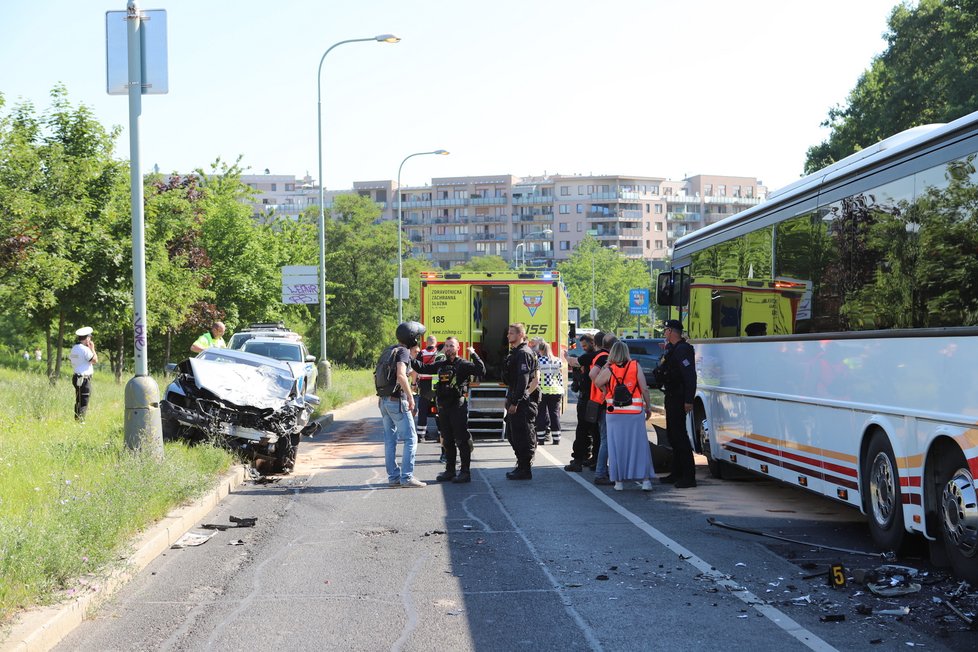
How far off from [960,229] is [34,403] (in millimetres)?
17126

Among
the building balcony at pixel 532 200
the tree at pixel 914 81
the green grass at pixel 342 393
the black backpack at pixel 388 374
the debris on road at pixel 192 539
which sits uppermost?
the building balcony at pixel 532 200

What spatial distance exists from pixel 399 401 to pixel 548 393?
19.8 feet

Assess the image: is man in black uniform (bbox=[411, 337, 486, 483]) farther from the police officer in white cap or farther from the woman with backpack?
the police officer in white cap

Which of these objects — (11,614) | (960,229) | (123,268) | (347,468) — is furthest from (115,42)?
(123,268)

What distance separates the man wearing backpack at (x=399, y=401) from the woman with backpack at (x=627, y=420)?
2.33 m

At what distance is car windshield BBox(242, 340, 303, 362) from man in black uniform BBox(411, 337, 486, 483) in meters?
12.2

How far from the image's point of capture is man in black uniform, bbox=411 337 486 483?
45.8 ft

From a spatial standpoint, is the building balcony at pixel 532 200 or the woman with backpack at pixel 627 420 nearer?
the woman with backpack at pixel 627 420

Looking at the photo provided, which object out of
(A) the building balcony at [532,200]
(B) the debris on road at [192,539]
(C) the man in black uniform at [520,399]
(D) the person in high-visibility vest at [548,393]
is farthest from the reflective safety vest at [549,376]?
(A) the building balcony at [532,200]

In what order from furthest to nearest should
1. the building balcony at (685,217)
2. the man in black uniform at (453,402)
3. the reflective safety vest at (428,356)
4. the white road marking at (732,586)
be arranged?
1. the building balcony at (685,217)
2. the reflective safety vest at (428,356)
3. the man in black uniform at (453,402)
4. the white road marking at (732,586)

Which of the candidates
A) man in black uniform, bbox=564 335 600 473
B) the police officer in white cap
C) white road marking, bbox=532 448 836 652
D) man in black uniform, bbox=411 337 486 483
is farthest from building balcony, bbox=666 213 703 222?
white road marking, bbox=532 448 836 652

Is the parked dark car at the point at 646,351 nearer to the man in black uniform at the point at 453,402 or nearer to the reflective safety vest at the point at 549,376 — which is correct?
the reflective safety vest at the point at 549,376

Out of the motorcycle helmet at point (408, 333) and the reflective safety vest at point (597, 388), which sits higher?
the motorcycle helmet at point (408, 333)

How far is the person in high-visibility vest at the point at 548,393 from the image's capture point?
18875 mm
